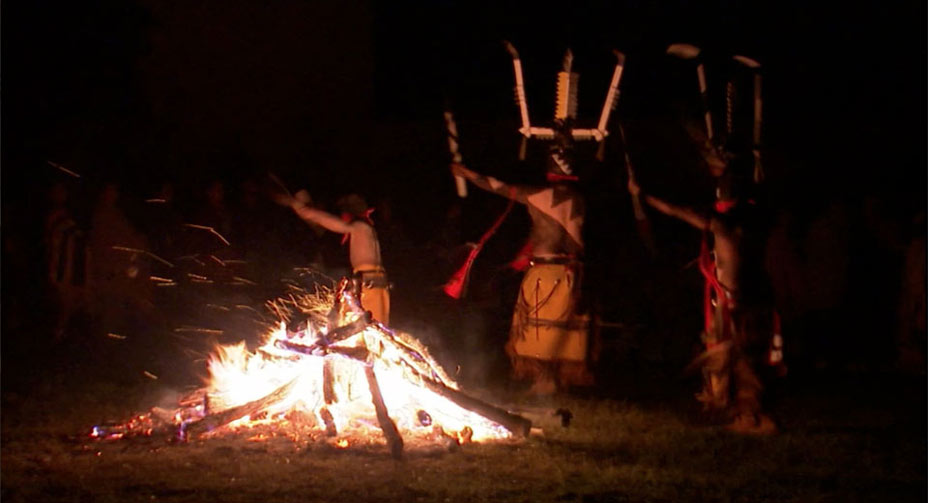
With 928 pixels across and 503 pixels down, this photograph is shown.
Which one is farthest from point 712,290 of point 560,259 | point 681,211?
point 560,259

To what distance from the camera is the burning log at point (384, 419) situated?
704 centimetres

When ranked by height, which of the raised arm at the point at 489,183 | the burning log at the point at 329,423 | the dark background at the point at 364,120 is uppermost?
the dark background at the point at 364,120

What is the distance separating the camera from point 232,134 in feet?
57.3

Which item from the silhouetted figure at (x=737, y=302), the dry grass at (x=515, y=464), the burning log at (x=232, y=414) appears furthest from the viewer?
the silhouetted figure at (x=737, y=302)

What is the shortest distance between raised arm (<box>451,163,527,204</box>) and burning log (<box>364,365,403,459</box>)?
5.57ft

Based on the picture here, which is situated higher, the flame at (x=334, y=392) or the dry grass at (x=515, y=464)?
the flame at (x=334, y=392)

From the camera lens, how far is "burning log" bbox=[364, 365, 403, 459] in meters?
7.04

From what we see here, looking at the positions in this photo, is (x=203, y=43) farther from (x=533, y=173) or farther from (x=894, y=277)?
(x=894, y=277)

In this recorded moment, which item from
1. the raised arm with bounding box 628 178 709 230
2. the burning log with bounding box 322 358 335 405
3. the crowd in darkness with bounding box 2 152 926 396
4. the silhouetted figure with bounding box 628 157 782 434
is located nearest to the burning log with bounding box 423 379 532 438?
the burning log with bounding box 322 358 335 405

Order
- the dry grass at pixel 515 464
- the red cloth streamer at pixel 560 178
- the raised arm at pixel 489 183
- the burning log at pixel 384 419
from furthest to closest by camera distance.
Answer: the red cloth streamer at pixel 560 178 < the raised arm at pixel 489 183 < the burning log at pixel 384 419 < the dry grass at pixel 515 464

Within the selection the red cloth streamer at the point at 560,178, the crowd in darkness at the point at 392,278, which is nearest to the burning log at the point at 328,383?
the red cloth streamer at the point at 560,178

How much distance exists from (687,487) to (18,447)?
3.99 meters

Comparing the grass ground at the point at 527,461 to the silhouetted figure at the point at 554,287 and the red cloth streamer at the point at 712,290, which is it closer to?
the silhouetted figure at the point at 554,287

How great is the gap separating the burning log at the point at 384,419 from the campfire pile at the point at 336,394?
0.03 feet
